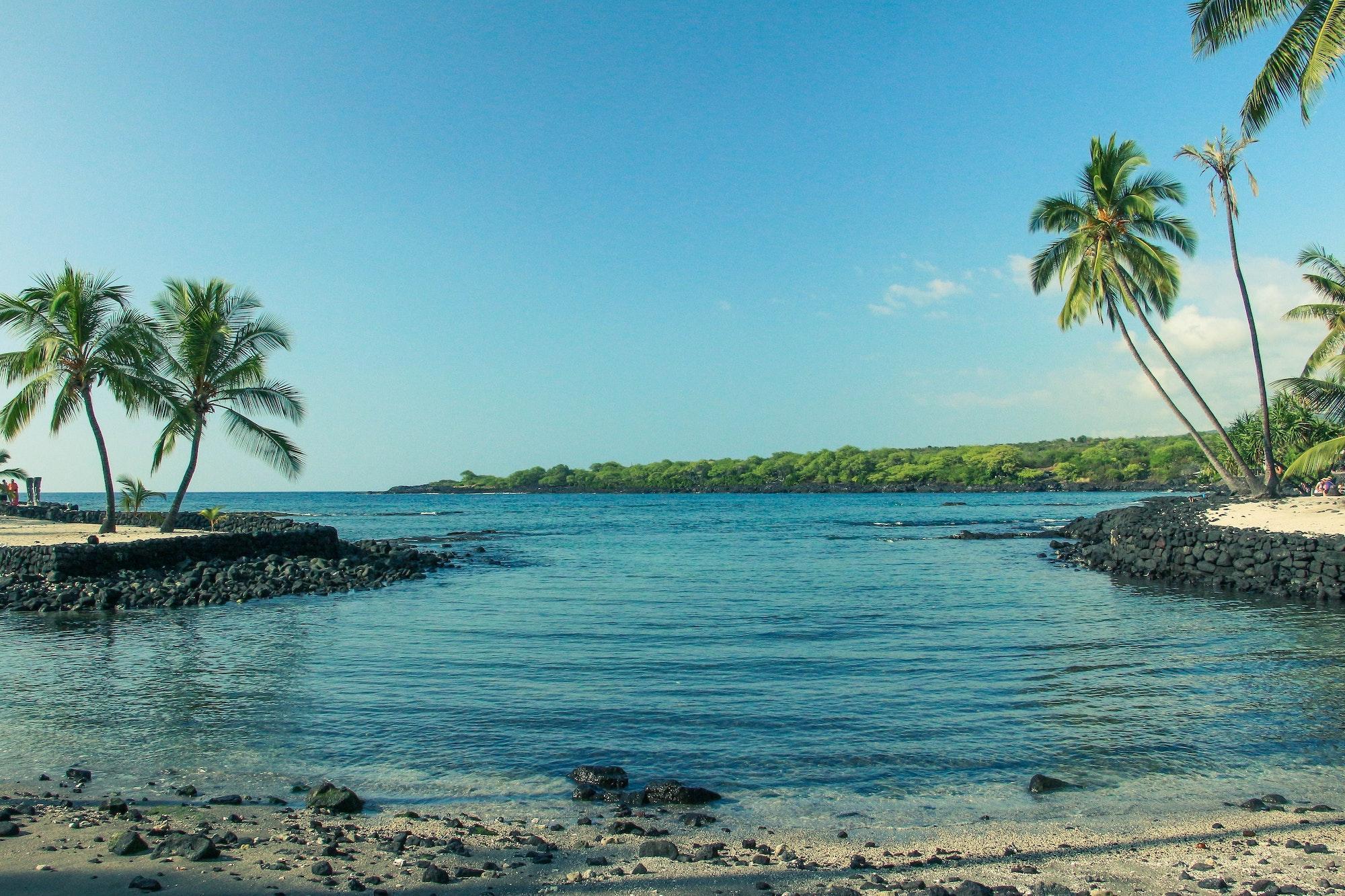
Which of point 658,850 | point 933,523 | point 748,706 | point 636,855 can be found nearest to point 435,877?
point 636,855

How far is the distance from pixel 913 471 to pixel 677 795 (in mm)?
→ 139696

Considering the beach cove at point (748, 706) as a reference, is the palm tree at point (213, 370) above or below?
above

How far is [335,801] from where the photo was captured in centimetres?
730

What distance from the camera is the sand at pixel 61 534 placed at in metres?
25.2

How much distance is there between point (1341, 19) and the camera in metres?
14.7

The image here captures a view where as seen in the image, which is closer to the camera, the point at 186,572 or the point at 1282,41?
the point at 1282,41

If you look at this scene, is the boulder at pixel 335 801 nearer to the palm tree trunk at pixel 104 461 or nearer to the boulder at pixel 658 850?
the boulder at pixel 658 850

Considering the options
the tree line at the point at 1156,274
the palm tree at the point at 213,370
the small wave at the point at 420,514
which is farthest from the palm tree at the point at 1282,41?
the small wave at the point at 420,514

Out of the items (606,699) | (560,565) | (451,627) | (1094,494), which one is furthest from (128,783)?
(1094,494)

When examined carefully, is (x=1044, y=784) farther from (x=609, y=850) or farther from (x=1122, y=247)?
(x=1122, y=247)

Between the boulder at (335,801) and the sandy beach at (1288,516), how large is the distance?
22.6m

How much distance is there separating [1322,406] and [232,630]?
30.8m

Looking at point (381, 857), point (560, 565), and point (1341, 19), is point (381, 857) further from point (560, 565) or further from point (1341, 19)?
point (560, 565)

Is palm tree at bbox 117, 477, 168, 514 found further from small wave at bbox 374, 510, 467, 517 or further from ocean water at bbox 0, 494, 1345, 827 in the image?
small wave at bbox 374, 510, 467, 517
